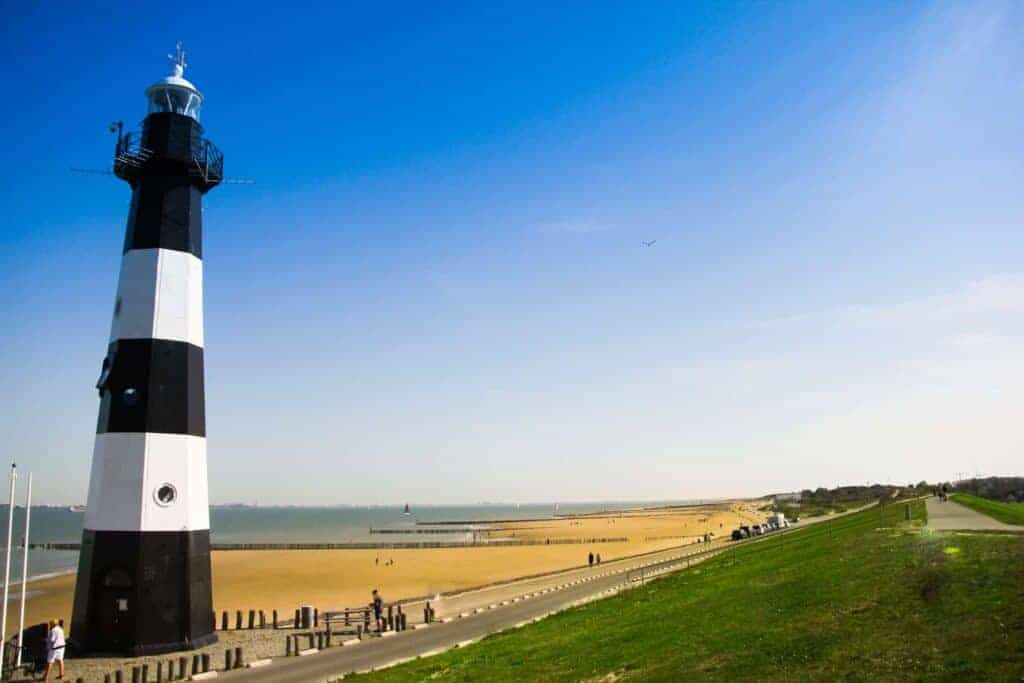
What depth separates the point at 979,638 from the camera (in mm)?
11914

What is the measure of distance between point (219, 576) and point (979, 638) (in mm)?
67009

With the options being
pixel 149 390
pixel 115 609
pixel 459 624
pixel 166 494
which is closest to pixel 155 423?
pixel 149 390

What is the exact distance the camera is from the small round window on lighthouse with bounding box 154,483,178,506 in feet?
82.9

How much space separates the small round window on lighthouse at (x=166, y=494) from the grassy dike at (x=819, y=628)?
9991mm

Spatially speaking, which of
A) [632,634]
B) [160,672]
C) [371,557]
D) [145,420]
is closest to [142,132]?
[145,420]

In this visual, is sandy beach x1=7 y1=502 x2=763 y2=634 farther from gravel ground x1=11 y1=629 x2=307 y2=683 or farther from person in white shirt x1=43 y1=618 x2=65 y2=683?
person in white shirt x1=43 y1=618 x2=65 y2=683

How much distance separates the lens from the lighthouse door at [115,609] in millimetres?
24594

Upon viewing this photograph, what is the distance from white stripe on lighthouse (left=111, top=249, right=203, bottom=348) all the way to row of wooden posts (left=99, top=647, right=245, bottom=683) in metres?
11.4

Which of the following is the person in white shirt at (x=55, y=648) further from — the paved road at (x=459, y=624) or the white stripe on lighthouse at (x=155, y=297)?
the white stripe on lighthouse at (x=155, y=297)

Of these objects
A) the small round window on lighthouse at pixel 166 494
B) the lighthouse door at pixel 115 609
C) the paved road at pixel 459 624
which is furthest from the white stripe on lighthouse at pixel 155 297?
the paved road at pixel 459 624

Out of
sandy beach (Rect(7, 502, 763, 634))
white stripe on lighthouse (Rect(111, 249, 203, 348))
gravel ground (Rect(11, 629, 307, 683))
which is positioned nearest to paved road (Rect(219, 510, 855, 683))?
gravel ground (Rect(11, 629, 307, 683))

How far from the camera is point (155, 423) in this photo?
25672 mm

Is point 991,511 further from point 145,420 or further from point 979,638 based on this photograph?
point 145,420

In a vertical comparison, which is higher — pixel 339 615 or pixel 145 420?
pixel 145 420
